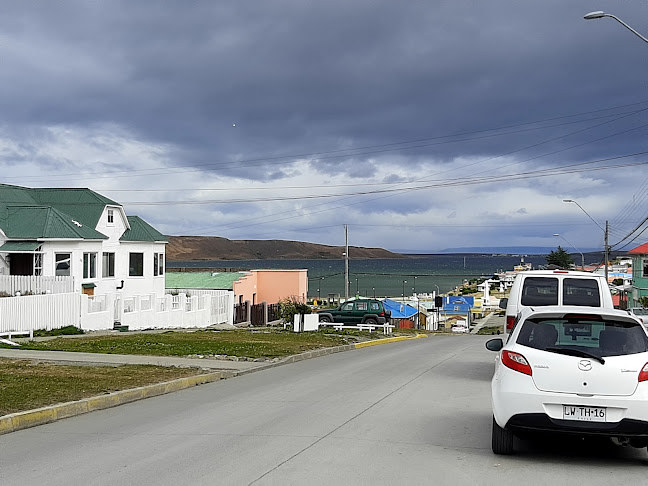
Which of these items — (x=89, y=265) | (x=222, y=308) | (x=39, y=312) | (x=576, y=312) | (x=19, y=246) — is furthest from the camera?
(x=222, y=308)

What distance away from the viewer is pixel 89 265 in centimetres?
3803

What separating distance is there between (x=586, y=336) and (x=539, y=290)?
7.50 m

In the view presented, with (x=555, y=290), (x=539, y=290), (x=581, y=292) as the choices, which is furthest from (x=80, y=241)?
(x=581, y=292)

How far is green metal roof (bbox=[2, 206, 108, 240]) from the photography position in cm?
3475

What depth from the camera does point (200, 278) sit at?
57.8 metres

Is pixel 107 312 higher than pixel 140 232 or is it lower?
lower

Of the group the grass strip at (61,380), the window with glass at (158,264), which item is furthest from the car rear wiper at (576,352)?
the window with glass at (158,264)

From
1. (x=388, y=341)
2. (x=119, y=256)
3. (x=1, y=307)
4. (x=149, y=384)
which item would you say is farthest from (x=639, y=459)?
(x=119, y=256)

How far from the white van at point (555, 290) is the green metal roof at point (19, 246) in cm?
2510

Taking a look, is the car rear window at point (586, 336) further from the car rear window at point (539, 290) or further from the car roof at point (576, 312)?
the car rear window at point (539, 290)

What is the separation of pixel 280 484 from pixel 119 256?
3706 centimetres

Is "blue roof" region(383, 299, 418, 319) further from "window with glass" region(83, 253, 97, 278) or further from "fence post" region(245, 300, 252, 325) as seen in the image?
"window with glass" region(83, 253, 97, 278)

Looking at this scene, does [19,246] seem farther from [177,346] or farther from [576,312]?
[576,312]

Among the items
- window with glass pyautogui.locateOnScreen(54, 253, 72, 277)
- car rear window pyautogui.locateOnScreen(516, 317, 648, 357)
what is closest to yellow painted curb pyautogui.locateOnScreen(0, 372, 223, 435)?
car rear window pyautogui.locateOnScreen(516, 317, 648, 357)
